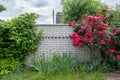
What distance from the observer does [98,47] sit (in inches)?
411

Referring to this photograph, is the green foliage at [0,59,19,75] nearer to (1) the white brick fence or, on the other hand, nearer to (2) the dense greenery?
(2) the dense greenery

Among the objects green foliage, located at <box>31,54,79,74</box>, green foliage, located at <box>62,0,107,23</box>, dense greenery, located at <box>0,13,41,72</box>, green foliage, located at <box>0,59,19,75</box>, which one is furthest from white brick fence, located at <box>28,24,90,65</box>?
green foliage, located at <box>62,0,107,23</box>

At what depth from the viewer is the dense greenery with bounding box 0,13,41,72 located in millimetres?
10672

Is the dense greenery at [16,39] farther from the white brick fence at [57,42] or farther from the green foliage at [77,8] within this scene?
the green foliage at [77,8]

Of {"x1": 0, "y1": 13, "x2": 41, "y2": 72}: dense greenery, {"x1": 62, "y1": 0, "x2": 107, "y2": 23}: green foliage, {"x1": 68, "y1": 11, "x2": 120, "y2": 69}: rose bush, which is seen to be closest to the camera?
{"x1": 68, "y1": 11, "x2": 120, "y2": 69}: rose bush

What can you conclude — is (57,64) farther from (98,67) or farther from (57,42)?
(57,42)

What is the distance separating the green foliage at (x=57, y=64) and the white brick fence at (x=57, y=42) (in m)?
0.80

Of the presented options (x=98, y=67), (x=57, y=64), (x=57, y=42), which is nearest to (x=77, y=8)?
(x=57, y=42)

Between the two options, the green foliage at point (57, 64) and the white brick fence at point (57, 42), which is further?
the white brick fence at point (57, 42)

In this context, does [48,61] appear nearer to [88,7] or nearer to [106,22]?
[106,22]

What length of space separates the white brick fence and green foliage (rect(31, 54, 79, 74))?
804 mm

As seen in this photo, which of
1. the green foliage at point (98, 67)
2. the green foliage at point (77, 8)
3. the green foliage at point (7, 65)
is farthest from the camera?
the green foliage at point (77, 8)

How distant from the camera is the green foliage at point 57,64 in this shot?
9641 millimetres

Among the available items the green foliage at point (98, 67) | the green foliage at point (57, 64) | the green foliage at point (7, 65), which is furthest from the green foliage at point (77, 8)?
the green foliage at point (7, 65)
